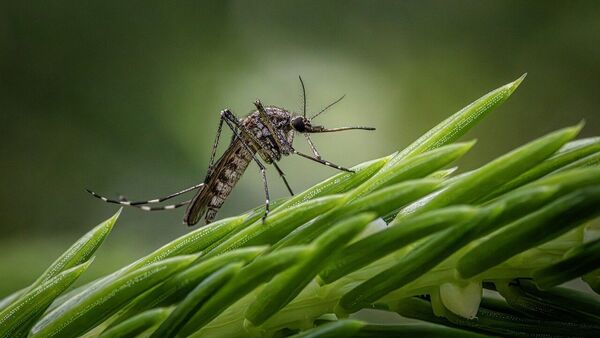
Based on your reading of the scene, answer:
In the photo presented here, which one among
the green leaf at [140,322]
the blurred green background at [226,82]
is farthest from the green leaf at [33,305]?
the blurred green background at [226,82]

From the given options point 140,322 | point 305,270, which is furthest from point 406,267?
point 140,322

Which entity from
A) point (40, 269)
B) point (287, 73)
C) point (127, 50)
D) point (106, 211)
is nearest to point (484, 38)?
point (287, 73)

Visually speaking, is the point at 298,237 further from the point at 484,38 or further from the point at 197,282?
the point at 484,38

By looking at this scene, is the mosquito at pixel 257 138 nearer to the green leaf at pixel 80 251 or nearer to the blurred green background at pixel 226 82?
the blurred green background at pixel 226 82

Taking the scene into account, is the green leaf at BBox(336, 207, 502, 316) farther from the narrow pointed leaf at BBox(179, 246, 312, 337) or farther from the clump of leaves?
the narrow pointed leaf at BBox(179, 246, 312, 337)

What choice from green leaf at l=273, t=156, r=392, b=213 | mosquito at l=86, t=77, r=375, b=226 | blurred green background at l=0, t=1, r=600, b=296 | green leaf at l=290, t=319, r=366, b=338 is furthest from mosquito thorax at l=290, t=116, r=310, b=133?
green leaf at l=290, t=319, r=366, b=338

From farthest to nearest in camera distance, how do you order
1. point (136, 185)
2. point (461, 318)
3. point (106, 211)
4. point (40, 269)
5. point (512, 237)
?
point (106, 211), point (136, 185), point (40, 269), point (461, 318), point (512, 237)
